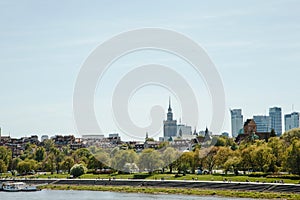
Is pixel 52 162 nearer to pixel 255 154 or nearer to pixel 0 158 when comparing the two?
pixel 0 158

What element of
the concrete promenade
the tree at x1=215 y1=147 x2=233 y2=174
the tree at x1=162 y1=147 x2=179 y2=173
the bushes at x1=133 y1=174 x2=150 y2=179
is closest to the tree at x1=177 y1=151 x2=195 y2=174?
the tree at x1=162 y1=147 x2=179 y2=173

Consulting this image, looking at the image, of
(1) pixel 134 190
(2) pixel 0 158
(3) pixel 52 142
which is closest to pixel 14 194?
(1) pixel 134 190

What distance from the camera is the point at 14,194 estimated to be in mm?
74375

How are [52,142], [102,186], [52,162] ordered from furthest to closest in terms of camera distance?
1. [52,142]
2. [52,162]
3. [102,186]

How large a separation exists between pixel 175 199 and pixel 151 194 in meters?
8.06

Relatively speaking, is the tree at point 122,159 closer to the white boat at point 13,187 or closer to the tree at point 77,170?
the tree at point 77,170

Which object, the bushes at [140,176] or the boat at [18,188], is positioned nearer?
the boat at [18,188]

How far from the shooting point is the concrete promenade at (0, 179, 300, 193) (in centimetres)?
6066

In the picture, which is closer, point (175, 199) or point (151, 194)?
point (175, 199)

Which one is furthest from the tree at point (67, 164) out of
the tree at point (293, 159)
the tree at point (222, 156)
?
the tree at point (293, 159)

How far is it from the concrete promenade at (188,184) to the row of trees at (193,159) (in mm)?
6366

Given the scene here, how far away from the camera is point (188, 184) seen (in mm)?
69688

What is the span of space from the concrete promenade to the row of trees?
6.37 m

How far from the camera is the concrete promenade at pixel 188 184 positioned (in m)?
60.7
